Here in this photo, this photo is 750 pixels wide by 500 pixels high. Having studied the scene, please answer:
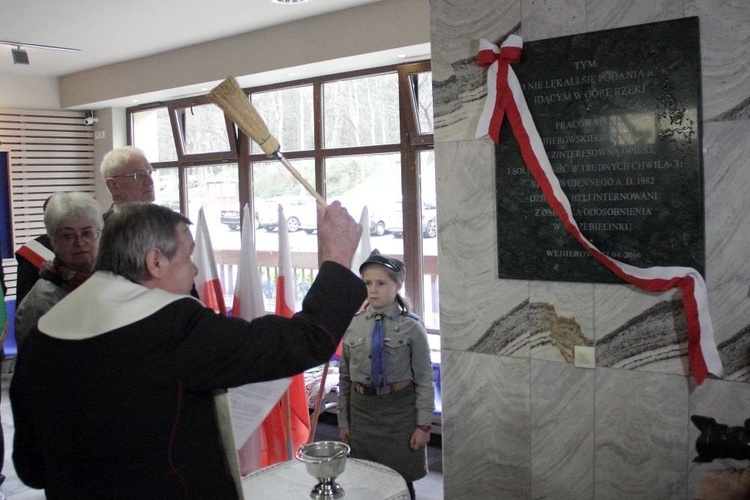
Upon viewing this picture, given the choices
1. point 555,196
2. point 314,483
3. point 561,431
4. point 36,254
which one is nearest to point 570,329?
point 561,431

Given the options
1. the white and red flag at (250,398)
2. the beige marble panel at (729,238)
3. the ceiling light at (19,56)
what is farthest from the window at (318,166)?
the beige marble panel at (729,238)

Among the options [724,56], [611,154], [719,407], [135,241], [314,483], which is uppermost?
[724,56]

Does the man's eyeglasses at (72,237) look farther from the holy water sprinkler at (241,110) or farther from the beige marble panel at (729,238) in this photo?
the beige marble panel at (729,238)

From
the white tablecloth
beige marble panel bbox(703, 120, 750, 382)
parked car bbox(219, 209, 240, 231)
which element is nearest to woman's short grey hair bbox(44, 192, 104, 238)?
the white tablecloth

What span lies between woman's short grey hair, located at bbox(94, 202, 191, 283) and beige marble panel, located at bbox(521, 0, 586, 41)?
156cm

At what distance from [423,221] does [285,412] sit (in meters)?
2.39

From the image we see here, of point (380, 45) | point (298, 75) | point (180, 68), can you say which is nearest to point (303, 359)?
point (380, 45)

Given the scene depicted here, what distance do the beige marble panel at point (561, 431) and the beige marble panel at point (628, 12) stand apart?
1.20m

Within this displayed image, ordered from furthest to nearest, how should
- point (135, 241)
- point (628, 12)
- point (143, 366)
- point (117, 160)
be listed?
1. point (117, 160)
2. point (628, 12)
3. point (135, 241)
4. point (143, 366)

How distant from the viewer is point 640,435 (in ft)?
7.90

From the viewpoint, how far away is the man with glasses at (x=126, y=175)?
3203 mm

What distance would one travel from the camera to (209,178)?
7219 mm

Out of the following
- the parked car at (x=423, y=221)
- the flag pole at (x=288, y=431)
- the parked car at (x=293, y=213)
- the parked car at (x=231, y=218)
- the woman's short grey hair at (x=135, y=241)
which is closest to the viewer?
the woman's short grey hair at (x=135, y=241)

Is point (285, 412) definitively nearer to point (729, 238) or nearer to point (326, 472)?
point (326, 472)
